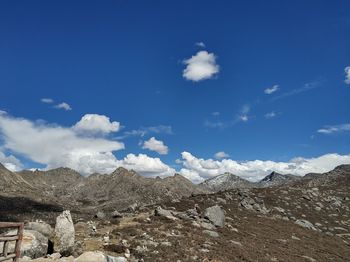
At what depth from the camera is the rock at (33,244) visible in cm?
2544

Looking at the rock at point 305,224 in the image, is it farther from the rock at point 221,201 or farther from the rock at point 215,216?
the rock at point 215,216

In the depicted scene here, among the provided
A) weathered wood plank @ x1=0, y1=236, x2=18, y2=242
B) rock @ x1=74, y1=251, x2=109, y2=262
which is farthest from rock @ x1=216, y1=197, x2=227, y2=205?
weathered wood plank @ x1=0, y1=236, x2=18, y2=242

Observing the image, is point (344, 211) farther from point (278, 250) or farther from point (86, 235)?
point (86, 235)

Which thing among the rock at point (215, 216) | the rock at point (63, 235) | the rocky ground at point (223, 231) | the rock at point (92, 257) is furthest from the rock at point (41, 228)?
the rock at point (215, 216)

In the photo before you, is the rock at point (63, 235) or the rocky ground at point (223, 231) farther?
the rocky ground at point (223, 231)

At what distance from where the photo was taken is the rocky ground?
3156 cm

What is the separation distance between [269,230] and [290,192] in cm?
3053

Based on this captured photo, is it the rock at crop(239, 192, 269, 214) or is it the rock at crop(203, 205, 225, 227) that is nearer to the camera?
the rock at crop(203, 205, 225, 227)

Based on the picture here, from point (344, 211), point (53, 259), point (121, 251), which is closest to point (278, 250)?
point (121, 251)

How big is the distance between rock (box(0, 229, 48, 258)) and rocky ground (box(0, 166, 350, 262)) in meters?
1.01

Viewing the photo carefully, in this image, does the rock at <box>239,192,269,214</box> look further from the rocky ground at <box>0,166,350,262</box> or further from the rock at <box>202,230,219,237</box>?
the rock at <box>202,230,219,237</box>

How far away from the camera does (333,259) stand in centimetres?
4138

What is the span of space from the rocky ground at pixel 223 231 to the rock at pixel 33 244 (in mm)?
1013

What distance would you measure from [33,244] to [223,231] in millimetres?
22572
